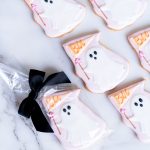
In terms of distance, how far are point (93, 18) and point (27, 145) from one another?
0.44 meters

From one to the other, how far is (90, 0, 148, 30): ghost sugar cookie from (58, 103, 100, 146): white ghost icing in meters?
0.29

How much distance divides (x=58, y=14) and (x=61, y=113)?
11.7 inches

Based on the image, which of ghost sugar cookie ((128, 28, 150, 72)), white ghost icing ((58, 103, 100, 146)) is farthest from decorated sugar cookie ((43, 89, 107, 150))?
ghost sugar cookie ((128, 28, 150, 72))

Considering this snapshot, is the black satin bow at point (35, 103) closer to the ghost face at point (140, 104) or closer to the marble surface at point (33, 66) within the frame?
the marble surface at point (33, 66)

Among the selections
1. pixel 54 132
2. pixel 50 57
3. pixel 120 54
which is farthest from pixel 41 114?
pixel 120 54

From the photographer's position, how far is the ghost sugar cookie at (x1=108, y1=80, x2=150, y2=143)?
3.71 ft

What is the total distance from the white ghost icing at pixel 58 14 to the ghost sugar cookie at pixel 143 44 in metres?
0.20

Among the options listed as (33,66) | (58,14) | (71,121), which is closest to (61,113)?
(71,121)

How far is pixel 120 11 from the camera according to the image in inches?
45.9

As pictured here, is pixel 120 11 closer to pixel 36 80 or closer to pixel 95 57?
pixel 95 57

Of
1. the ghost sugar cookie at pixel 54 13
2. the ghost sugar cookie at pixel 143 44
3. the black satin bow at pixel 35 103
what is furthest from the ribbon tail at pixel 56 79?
the ghost sugar cookie at pixel 143 44

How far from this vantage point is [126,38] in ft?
→ 3.90

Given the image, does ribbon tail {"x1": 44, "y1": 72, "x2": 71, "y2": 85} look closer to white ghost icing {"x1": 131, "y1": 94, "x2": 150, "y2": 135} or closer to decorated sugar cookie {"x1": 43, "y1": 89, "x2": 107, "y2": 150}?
decorated sugar cookie {"x1": 43, "y1": 89, "x2": 107, "y2": 150}

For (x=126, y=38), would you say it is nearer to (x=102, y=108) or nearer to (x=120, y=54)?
(x=120, y=54)
